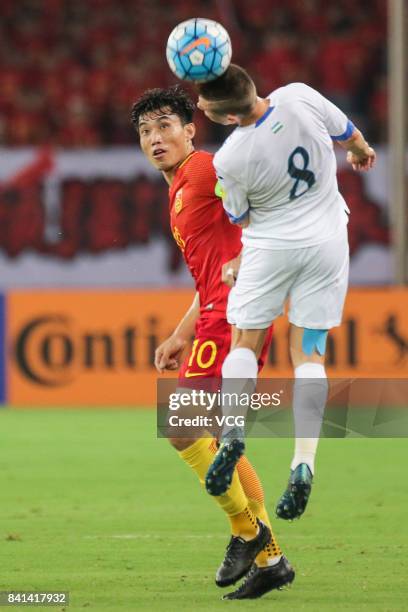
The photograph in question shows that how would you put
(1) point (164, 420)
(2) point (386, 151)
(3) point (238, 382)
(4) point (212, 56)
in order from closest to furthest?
(4) point (212, 56) < (3) point (238, 382) < (1) point (164, 420) < (2) point (386, 151)

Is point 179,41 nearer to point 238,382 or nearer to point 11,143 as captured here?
point 238,382

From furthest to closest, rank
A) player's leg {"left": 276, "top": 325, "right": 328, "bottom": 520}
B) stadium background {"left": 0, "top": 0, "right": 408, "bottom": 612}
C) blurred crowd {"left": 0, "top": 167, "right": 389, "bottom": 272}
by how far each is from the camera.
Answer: blurred crowd {"left": 0, "top": 167, "right": 389, "bottom": 272} < stadium background {"left": 0, "top": 0, "right": 408, "bottom": 612} < player's leg {"left": 276, "top": 325, "right": 328, "bottom": 520}

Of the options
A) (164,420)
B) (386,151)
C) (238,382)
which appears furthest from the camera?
(386,151)

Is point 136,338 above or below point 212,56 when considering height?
below

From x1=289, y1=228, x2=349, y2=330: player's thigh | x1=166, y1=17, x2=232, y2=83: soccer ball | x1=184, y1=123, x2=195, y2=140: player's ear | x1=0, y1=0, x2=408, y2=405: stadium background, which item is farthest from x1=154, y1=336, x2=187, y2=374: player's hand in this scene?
x1=0, y1=0, x2=408, y2=405: stadium background

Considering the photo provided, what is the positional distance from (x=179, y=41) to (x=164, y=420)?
5.96ft

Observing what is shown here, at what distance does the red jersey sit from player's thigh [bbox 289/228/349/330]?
605 mm

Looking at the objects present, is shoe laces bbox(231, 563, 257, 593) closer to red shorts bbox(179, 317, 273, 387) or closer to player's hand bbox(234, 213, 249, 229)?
red shorts bbox(179, 317, 273, 387)

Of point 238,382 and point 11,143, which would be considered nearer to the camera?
point 238,382

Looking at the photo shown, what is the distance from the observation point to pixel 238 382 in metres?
5.82

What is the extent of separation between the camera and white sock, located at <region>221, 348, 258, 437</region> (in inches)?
229

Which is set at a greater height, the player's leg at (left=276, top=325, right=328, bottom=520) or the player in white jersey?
the player in white jersey

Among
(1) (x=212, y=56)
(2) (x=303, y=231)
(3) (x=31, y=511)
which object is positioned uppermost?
(1) (x=212, y=56)

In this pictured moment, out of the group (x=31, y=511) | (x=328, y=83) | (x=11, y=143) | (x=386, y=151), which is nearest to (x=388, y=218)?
(x=386, y=151)
